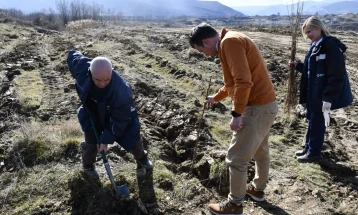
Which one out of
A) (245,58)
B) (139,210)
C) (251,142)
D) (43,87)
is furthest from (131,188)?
(43,87)

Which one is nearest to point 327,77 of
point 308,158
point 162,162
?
point 308,158

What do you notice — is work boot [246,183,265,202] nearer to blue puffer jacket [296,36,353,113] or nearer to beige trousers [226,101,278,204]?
beige trousers [226,101,278,204]

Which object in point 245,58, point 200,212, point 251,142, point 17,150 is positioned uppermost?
point 245,58

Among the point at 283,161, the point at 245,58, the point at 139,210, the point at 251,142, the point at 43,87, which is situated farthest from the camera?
the point at 43,87

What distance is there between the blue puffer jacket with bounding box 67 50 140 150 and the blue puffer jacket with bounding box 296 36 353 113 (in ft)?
7.34

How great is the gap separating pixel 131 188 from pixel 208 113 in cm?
273

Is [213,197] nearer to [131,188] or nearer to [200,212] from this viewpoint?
[200,212]

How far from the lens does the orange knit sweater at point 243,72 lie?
2.53 meters

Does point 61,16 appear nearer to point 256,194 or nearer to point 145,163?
point 145,163

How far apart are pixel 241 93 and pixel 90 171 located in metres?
2.11

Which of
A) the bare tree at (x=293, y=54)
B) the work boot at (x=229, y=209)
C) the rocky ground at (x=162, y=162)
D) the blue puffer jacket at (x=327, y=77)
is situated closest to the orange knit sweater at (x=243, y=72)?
the work boot at (x=229, y=209)

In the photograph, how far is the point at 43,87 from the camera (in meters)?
7.65

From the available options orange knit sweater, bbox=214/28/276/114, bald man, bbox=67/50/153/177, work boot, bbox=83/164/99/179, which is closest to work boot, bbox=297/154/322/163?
orange knit sweater, bbox=214/28/276/114

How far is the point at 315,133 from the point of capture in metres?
4.18
